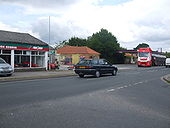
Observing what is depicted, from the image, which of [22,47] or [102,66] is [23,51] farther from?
[102,66]

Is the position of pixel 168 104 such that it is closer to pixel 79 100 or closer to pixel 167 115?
pixel 167 115

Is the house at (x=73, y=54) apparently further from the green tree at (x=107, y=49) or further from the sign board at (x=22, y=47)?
the sign board at (x=22, y=47)

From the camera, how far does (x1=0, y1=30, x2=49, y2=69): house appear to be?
82.0 ft

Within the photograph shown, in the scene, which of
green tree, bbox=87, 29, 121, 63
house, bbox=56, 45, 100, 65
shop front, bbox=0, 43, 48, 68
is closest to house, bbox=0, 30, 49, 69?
shop front, bbox=0, 43, 48, 68

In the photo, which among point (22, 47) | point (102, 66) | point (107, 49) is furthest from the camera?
point (107, 49)

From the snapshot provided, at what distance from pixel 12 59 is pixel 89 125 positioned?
21.7 meters

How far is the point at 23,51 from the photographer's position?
2677 centimetres

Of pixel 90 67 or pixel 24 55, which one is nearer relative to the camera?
pixel 90 67

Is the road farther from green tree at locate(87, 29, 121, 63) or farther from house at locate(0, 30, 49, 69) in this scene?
green tree at locate(87, 29, 121, 63)

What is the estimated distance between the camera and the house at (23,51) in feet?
82.0

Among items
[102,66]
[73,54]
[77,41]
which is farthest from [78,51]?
[102,66]

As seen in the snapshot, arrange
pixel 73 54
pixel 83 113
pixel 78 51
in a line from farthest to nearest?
1. pixel 73 54
2. pixel 78 51
3. pixel 83 113

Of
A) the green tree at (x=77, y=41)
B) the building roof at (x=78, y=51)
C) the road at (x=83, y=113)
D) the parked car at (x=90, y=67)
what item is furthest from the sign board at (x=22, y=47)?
the green tree at (x=77, y=41)

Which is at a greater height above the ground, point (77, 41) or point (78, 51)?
point (77, 41)
